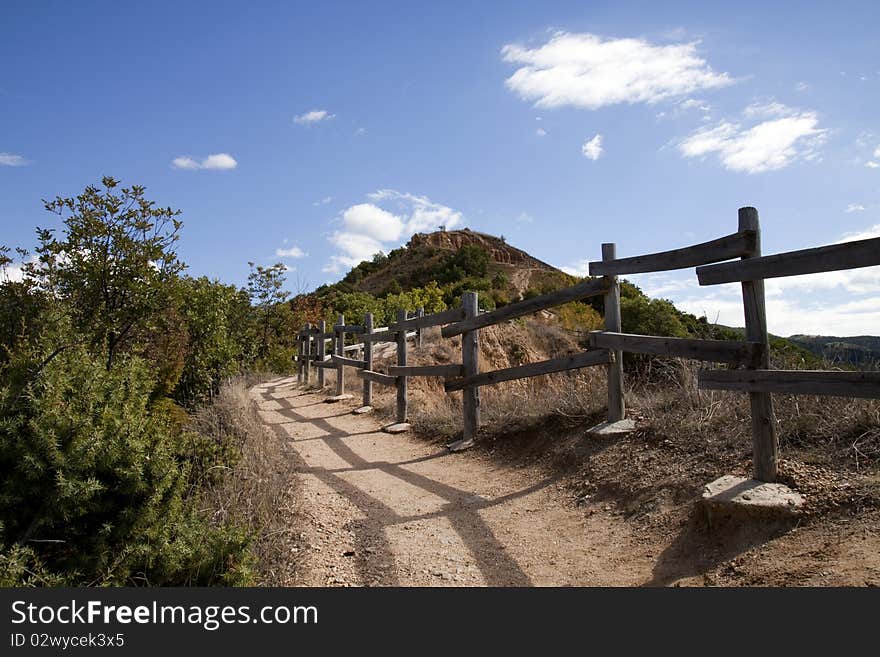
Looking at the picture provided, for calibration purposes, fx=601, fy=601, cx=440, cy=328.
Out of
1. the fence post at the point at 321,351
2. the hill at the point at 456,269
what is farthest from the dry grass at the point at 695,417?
the hill at the point at 456,269

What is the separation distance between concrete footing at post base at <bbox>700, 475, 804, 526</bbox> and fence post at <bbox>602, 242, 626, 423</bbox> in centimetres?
197

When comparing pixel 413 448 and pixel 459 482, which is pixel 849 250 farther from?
pixel 413 448

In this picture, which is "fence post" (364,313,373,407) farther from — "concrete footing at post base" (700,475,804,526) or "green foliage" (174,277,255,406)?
"concrete footing at post base" (700,475,804,526)

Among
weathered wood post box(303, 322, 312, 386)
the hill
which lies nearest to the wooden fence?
weathered wood post box(303, 322, 312, 386)

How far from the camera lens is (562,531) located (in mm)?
4777

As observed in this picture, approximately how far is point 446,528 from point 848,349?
4.38m

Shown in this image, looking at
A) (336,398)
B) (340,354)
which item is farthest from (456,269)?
(336,398)

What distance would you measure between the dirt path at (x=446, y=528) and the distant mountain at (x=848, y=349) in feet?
9.78

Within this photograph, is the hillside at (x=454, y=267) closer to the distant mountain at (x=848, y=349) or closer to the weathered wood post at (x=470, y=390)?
the weathered wood post at (x=470, y=390)

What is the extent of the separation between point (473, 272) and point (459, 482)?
34.0 meters

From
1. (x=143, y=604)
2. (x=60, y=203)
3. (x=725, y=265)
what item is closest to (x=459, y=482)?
(x=725, y=265)

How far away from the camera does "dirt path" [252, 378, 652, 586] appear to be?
3977mm

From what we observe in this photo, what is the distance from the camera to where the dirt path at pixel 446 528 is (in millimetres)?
3977

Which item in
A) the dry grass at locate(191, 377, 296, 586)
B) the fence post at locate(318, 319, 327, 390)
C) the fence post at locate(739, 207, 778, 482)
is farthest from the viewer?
the fence post at locate(318, 319, 327, 390)
